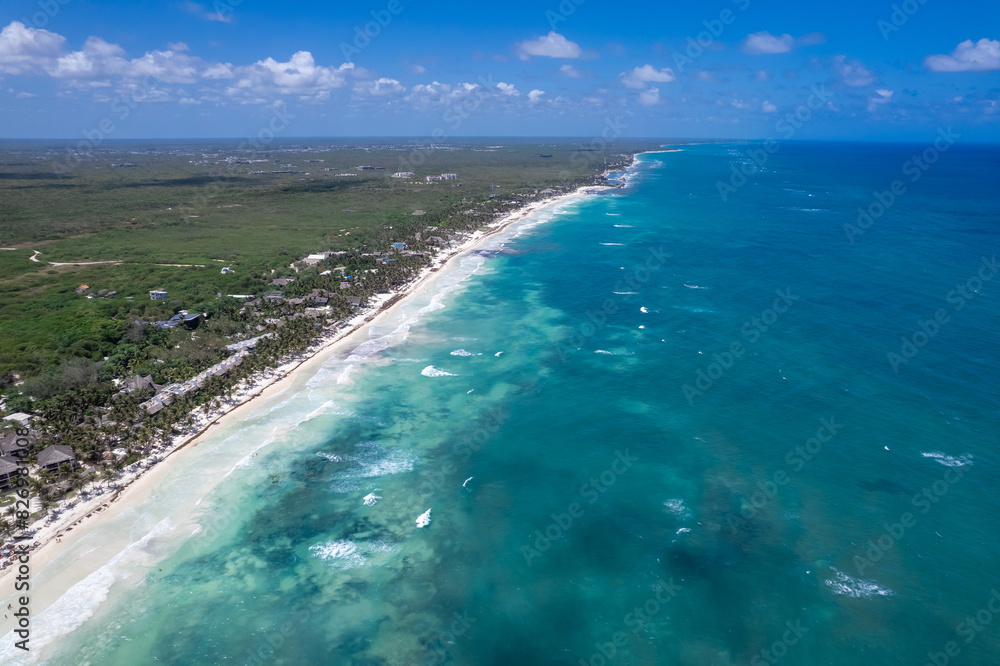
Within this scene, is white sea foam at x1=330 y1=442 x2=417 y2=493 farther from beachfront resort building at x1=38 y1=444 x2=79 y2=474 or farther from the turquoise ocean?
beachfront resort building at x1=38 y1=444 x2=79 y2=474

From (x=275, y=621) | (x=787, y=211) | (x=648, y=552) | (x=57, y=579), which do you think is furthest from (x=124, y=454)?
(x=787, y=211)

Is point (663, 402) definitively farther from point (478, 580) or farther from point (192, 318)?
point (192, 318)

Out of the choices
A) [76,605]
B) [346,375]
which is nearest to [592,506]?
[346,375]

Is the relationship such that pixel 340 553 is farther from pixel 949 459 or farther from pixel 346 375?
pixel 949 459

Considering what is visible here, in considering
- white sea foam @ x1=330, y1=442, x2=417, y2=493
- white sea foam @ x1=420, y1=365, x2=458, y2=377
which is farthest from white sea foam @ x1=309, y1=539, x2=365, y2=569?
white sea foam @ x1=420, y1=365, x2=458, y2=377

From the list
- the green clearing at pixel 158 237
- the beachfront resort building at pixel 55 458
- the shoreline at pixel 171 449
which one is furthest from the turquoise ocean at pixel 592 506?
the green clearing at pixel 158 237

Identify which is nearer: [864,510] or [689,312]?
[864,510]
